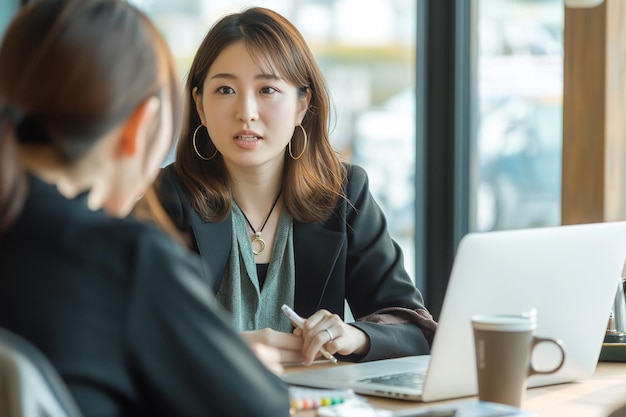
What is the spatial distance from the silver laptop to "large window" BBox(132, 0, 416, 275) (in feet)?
7.42

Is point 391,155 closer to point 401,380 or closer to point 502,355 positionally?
point 401,380

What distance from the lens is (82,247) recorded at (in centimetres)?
98

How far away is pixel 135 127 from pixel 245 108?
1126 millimetres

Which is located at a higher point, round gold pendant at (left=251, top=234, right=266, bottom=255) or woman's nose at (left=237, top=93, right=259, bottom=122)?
woman's nose at (left=237, top=93, right=259, bottom=122)

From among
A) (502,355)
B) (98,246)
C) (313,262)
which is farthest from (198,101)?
(98,246)

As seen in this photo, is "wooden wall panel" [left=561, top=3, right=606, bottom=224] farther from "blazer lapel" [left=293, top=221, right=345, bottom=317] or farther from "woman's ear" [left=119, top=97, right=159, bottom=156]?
"woman's ear" [left=119, top=97, right=159, bottom=156]

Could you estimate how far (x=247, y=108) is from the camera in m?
2.21

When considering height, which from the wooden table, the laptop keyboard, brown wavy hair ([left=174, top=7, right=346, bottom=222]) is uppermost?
brown wavy hair ([left=174, top=7, right=346, bottom=222])

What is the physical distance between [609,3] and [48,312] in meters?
2.09

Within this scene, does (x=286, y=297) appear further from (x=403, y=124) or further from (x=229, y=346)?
(x=403, y=124)

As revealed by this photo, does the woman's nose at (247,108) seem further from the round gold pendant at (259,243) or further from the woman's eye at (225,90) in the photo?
the round gold pendant at (259,243)

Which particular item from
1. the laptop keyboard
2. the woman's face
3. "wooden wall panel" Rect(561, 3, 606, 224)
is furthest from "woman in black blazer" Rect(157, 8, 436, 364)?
"wooden wall panel" Rect(561, 3, 606, 224)

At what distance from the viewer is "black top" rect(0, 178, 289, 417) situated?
0.95 m

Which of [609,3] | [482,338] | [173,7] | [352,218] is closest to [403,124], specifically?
[173,7]
